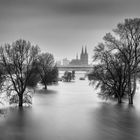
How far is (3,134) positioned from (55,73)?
2844cm

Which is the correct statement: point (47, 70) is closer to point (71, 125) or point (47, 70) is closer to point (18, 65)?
point (18, 65)

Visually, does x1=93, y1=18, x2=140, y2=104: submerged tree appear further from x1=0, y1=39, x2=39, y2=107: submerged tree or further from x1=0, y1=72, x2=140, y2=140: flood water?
x1=0, y1=39, x2=39, y2=107: submerged tree

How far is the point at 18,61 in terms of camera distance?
18422mm

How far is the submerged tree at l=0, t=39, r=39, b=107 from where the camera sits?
17.9 meters

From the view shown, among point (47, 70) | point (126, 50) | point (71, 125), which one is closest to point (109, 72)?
point (126, 50)

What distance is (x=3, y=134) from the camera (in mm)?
10781

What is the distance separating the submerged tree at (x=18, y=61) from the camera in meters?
17.9

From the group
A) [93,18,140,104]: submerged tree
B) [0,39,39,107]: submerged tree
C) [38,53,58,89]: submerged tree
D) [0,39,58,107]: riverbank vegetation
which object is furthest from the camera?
[38,53,58,89]: submerged tree

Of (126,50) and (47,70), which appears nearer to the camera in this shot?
(126,50)

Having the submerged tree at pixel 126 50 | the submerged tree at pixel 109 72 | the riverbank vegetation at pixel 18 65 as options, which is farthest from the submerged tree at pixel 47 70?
the submerged tree at pixel 126 50

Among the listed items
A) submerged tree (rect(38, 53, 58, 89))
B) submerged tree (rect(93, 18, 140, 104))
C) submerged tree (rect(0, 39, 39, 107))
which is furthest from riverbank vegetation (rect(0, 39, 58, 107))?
submerged tree (rect(38, 53, 58, 89))

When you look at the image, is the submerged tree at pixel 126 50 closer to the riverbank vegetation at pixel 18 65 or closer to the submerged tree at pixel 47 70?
the riverbank vegetation at pixel 18 65

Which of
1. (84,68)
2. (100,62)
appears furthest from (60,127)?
(84,68)

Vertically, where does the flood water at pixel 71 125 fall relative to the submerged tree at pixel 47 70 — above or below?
below
